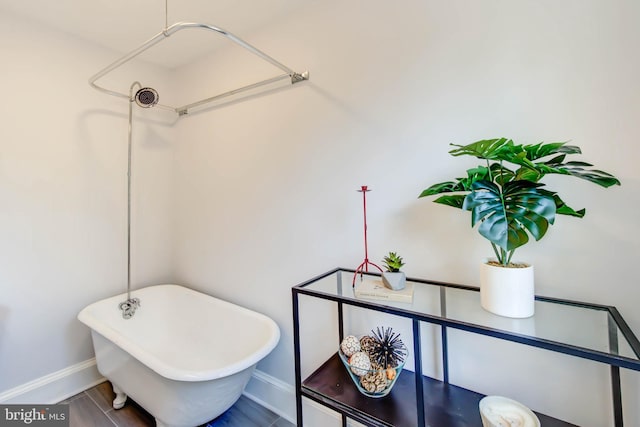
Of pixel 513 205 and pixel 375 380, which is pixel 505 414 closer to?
pixel 375 380

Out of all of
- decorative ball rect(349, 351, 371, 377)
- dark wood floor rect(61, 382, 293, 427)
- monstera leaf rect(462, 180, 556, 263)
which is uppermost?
monstera leaf rect(462, 180, 556, 263)

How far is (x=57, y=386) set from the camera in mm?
1651

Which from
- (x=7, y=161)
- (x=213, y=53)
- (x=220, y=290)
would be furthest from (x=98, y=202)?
(x=213, y=53)

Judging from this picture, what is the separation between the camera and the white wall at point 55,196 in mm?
1523

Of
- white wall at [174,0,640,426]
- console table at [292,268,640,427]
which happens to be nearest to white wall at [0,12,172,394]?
white wall at [174,0,640,426]

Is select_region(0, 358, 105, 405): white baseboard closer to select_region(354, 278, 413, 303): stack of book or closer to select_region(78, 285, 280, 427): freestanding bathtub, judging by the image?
select_region(78, 285, 280, 427): freestanding bathtub

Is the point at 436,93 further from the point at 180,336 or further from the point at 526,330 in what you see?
the point at 180,336

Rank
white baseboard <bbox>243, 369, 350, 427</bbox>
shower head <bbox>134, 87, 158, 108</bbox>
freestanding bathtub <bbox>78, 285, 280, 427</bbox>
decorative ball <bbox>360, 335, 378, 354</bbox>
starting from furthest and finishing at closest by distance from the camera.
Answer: shower head <bbox>134, 87, 158, 108</bbox> < white baseboard <bbox>243, 369, 350, 427</bbox> < freestanding bathtub <bbox>78, 285, 280, 427</bbox> < decorative ball <bbox>360, 335, 378, 354</bbox>

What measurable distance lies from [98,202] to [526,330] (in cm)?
245

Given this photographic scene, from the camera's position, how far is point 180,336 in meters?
1.87

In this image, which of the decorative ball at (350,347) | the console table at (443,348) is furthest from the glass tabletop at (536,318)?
the decorative ball at (350,347)

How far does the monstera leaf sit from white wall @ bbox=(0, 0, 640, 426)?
0.32 metres

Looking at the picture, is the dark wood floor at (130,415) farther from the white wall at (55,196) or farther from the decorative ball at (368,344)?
the decorative ball at (368,344)
